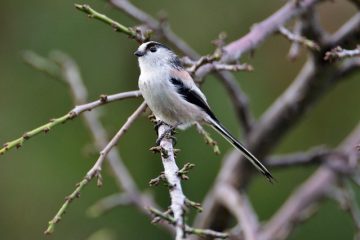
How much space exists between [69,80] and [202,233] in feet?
6.75

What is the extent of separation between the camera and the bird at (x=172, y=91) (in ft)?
9.32

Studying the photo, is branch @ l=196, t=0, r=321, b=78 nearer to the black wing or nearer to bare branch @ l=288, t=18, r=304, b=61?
bare branch @ l=288, t=18, r=304, b=61

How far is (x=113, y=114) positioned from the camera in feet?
20.8

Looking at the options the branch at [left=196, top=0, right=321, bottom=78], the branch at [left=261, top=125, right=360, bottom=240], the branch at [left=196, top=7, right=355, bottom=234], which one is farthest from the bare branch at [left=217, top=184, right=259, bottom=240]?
the branch at [left=196, top=0, right=321, bottom=78]

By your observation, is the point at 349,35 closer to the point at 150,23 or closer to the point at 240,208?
the point at 150,23

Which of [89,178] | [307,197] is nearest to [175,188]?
[89,178]

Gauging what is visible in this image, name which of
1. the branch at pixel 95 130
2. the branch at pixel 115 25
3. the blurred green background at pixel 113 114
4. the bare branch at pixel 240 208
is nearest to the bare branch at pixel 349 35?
the bare branch at pixel 240 208

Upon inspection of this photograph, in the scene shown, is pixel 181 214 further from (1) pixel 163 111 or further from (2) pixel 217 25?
(2) pixel 217 25

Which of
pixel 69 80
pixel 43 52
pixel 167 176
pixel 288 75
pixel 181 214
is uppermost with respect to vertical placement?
pixel 43 52

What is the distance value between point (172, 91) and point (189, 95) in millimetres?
76

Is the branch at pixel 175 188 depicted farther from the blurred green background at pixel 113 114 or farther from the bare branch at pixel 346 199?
the blurred green background at pixel 113 114

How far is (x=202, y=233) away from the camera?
180 centimetres

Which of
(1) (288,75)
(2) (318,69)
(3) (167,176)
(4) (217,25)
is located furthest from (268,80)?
(3) (167,176)

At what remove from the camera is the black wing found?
2920 mm
